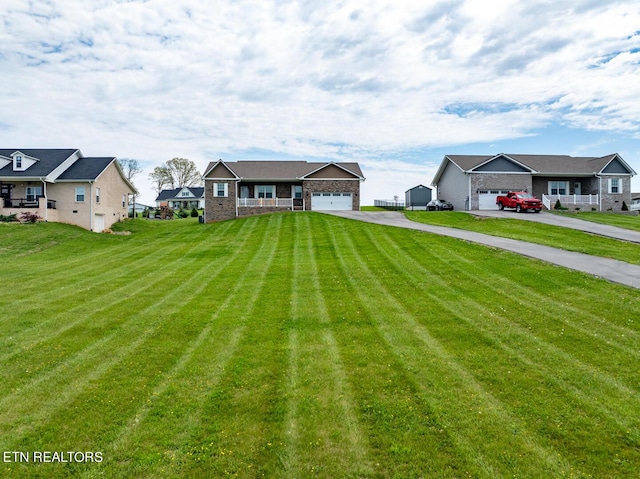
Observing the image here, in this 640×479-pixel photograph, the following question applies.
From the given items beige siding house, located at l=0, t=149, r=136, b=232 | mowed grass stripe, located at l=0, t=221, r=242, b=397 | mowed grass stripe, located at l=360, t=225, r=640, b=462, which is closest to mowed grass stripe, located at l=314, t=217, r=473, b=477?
mowed grass stripe, located at l=360, t=225, r=640, b=462

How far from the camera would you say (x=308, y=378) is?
599 centimetres

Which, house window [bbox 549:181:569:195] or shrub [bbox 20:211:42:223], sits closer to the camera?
shrub [bbox 20:211:42:223]

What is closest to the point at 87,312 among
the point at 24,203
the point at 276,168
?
the point at 24,203

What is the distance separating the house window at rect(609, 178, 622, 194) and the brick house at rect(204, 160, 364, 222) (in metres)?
24.5

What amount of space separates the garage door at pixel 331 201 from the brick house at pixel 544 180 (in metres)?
11.3

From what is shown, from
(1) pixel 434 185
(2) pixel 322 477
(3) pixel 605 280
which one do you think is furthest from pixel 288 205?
(2) pixel 322 477

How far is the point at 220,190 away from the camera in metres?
37.4

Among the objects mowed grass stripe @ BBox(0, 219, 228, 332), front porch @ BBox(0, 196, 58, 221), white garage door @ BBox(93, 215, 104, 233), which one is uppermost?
front porch @ BBox(0, 196, 58, 221)

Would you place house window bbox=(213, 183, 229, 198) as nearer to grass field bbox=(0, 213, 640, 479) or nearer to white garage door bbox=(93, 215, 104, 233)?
white garage door bbox=(93, 215, 104, 233)

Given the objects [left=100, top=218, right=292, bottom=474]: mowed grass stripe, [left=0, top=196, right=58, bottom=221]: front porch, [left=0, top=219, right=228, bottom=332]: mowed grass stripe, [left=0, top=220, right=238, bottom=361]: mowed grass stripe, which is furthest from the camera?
[left=0, top=196, right=58, bottom=221]: front porch

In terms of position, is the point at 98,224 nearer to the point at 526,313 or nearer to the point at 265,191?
the point at 265,191

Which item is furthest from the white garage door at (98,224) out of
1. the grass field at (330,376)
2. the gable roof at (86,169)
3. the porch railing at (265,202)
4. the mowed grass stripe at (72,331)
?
the mowed grass stripe at (72,331)

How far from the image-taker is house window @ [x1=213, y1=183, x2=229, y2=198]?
3734 cm

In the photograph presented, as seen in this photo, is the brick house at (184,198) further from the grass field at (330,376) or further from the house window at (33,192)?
the grass field at (330,376)
